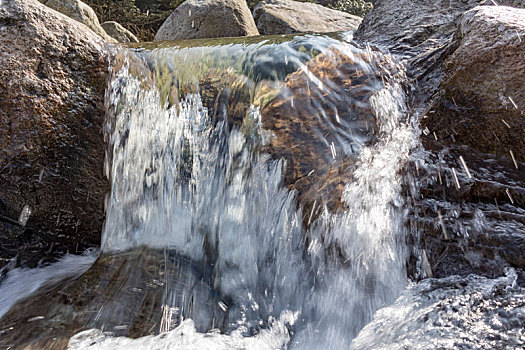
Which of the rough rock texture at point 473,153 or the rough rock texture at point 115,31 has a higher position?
the rough rock texture at point 115,31

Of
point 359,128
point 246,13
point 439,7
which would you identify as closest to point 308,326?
point 359,128

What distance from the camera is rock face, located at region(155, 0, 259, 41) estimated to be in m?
6.27

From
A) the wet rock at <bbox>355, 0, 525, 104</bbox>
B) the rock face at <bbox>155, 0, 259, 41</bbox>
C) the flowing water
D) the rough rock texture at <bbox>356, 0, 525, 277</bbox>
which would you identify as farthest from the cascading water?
the rock face at <bbox>155, 0, 259, 41</bbox>

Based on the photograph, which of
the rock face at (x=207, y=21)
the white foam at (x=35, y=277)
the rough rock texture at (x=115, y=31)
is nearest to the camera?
the white foam at (x=35, y=277)

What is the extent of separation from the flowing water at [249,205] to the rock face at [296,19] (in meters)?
3.16

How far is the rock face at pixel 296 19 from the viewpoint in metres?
6.57

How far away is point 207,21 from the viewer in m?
6.26

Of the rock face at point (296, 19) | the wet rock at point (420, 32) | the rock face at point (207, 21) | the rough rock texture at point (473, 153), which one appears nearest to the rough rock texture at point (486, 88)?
the rough rock texture at point (473, 153)

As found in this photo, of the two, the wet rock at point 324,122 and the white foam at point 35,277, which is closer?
the wet rock at point 324,122

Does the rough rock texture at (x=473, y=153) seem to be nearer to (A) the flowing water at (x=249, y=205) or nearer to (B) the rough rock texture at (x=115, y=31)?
(A) the flowing water at (x=249, y=205)

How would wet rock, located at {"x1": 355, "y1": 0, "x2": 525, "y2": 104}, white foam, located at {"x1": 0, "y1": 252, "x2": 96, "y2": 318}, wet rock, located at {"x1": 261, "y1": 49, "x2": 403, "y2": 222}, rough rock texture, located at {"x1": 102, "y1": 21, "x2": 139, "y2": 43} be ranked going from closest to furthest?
wet rock, located at {"x1": 261, "y1": 49, "x2": 403, "y2": 222}, white foam, located at {"x1": 0, "y1": 252, "x2": 96, "y2": 318}, wet rock, located at {"x1": 355, "y1": 0, "x2": 525, "y2": 104}, rough rock texture, located at {"x1": 102, "y1": 21, "x2": 139, "y2": 43}

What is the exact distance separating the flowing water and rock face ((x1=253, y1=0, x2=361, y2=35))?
316cm

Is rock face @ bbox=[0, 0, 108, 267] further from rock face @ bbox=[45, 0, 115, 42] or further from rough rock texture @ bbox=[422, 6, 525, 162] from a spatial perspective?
rock face @ bbox=[45, 0, 115, 42]

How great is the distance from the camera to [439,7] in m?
4.21
